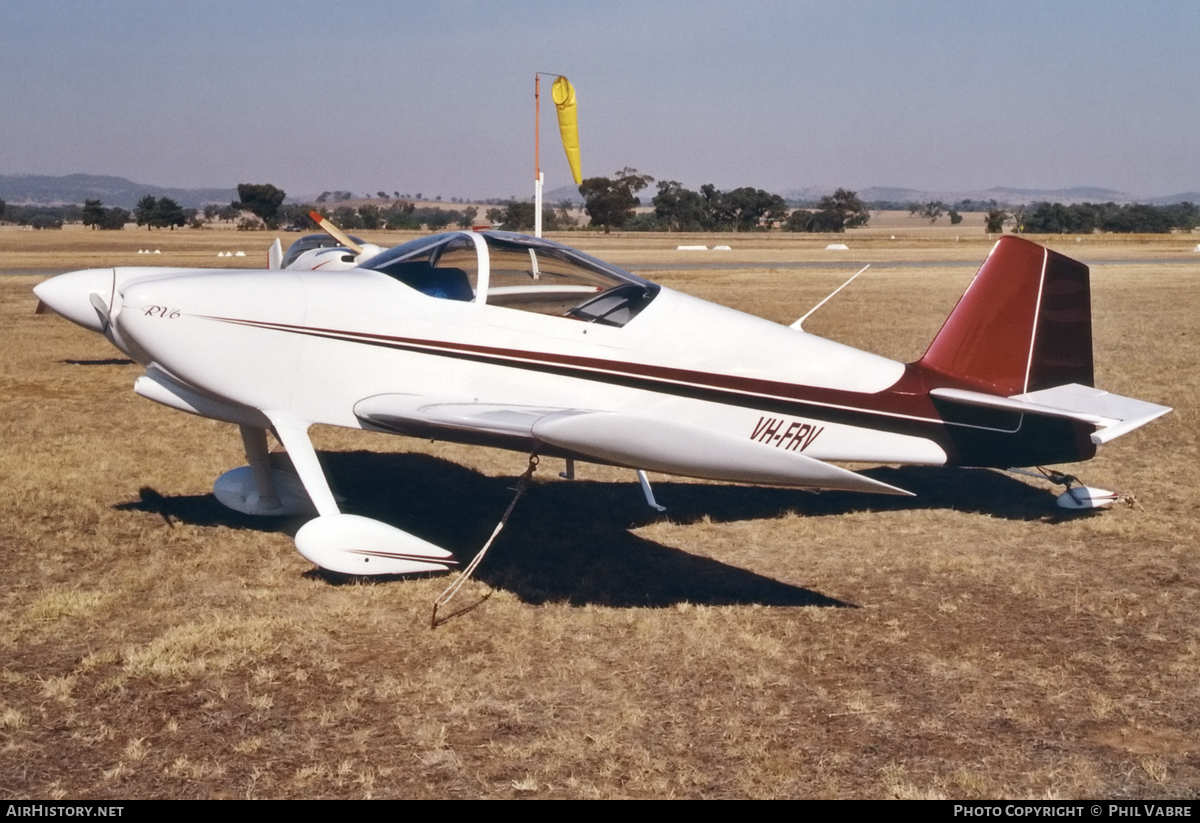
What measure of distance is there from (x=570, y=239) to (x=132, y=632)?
193 ft

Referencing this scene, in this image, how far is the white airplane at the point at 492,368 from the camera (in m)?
5.86

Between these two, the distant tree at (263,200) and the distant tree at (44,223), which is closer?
the distant tree at (263,200)

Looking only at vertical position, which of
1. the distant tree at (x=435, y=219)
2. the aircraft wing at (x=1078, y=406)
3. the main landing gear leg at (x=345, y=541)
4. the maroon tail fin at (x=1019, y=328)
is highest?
the distant tree at (x=435, y=219)

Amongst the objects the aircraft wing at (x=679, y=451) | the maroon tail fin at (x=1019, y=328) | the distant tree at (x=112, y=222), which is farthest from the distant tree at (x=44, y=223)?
the aircraft wing at (x=679, y=451)

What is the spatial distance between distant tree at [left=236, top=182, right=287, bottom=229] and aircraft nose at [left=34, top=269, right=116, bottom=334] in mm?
82256

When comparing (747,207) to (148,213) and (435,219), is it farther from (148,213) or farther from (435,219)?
(148,213)

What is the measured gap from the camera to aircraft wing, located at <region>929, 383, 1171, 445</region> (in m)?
6.48

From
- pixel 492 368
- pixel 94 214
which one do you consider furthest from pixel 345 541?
pixel 94 214

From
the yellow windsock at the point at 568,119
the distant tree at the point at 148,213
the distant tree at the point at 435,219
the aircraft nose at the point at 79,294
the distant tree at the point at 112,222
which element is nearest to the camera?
the aircraft nose at the point at 79,294

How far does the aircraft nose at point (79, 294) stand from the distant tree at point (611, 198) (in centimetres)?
7126

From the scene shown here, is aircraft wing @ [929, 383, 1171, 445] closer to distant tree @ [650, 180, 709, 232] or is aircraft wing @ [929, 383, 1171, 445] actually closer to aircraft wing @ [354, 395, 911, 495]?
aircraft wing @ [354, 395, 911, 495]

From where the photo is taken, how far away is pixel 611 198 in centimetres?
7875

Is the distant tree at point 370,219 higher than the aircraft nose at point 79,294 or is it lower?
higher

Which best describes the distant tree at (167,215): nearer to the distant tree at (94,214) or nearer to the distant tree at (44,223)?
the distant tree at (94,214)
